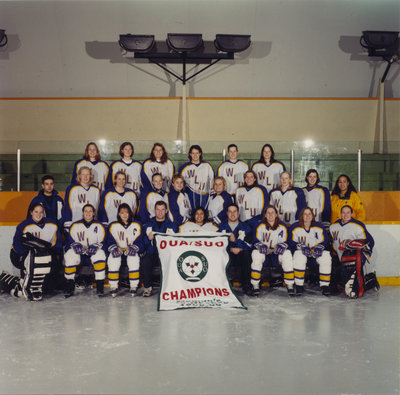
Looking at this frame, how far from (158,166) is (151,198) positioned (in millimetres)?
584

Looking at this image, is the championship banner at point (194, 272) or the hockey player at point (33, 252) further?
the hockey player at point (33, 252)

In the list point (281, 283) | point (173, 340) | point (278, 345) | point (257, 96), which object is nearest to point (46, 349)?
point (173, 340)

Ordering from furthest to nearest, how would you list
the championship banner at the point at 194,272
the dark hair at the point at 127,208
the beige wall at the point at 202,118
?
the beige wall at the point at 202,118 < the dark hair at the point at 127,208 < the championship banner at the point at 194,272

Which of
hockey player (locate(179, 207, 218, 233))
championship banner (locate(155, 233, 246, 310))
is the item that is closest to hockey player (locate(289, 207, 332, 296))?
championship banner (locate(155, 233, 246, 310))

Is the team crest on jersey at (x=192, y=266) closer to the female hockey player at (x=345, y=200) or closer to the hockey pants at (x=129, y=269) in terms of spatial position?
the hockey pants at (x=129, y=269)

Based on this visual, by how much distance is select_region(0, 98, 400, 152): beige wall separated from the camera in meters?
8.95

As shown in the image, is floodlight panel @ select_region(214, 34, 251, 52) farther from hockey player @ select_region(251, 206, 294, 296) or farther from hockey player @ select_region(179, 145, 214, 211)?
hockey player @ select_region(251, 206, 294, 296)

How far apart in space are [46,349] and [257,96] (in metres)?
7.24

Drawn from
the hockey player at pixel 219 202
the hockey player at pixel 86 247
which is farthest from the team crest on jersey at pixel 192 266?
the hockey player at pixel 86 247

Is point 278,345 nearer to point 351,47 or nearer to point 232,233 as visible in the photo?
point 232,233

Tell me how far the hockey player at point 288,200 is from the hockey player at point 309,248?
32 centimetres

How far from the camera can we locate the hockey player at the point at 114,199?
5285 mm

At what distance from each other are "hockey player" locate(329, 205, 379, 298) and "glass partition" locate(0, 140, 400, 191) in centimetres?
109

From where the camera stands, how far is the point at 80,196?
5344 mm
